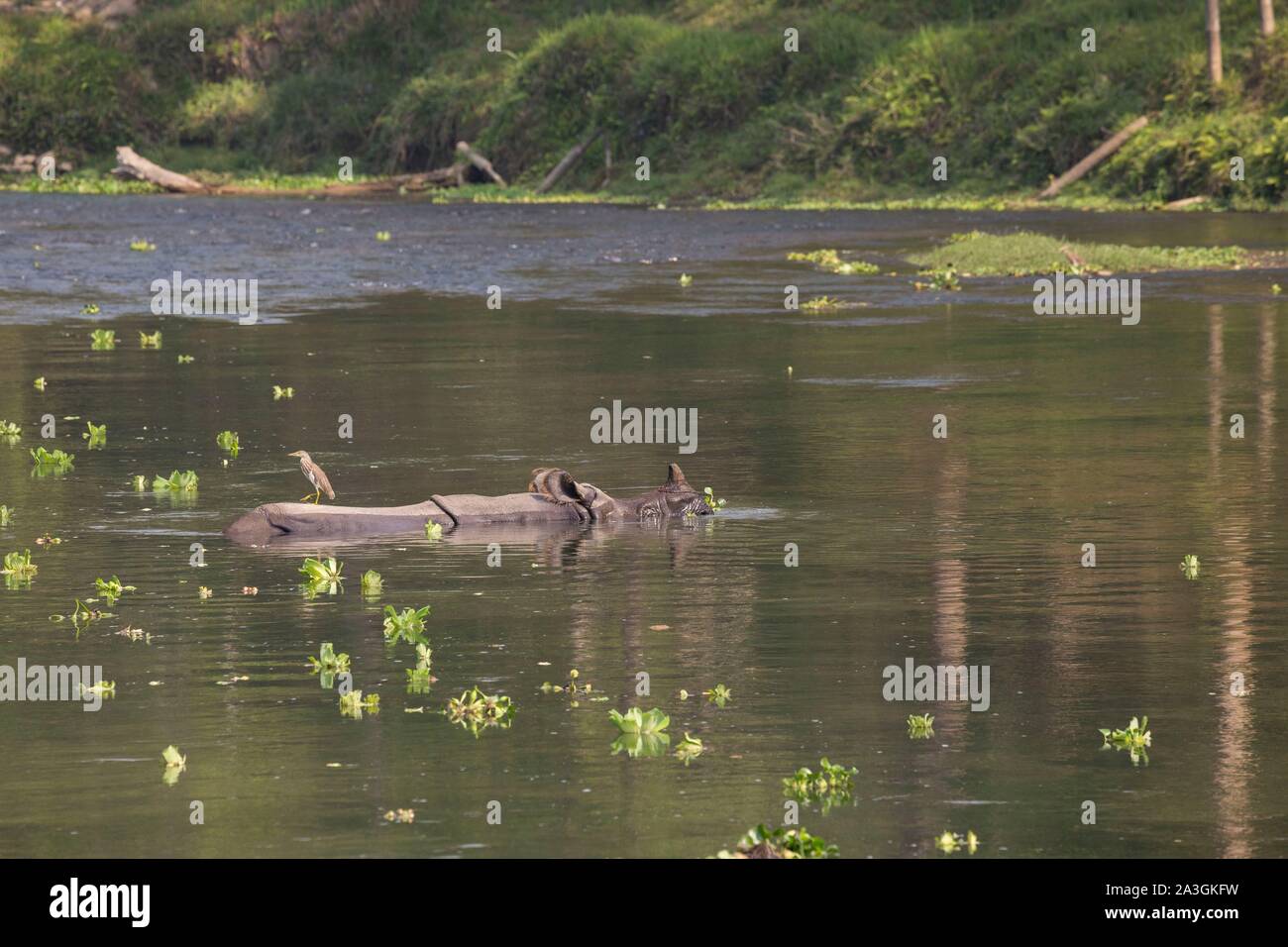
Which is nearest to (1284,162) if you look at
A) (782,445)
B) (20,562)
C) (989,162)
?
(989,162)

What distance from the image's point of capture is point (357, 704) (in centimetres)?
1245

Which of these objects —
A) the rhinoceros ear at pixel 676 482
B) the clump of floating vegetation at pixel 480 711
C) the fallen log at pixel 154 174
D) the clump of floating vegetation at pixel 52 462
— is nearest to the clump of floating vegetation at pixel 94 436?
the clump of floating vegetation at pixel 52 462

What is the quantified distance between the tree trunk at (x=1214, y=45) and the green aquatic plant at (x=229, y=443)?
46108 millimetres

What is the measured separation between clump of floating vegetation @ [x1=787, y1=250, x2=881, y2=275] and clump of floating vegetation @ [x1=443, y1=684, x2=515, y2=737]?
105 feet

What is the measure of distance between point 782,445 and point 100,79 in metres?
72.7

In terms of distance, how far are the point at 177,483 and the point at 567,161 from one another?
5672 cm

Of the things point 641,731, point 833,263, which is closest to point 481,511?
point 641,731

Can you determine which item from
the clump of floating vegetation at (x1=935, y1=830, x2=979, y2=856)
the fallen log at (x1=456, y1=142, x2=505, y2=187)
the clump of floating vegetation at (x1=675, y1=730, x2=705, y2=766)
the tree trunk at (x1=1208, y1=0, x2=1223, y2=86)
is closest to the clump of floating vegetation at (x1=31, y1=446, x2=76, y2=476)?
the clump of floating vegetation at (x1=675, y1=730, x2=705, y2=766)

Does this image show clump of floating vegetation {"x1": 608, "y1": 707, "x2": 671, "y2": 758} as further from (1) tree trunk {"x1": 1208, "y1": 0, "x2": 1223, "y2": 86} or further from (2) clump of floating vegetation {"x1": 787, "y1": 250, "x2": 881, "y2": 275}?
(1) tree trunk {"x1": 1208, "y1": 0, "x2": 1223, "y2": 86}

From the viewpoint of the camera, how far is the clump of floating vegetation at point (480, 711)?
12086mm

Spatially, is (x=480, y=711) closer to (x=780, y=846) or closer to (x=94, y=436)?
(x=780, y=846)

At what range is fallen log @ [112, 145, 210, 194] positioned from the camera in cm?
Result: 7750

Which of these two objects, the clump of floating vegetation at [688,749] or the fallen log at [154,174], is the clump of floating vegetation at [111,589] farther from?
the fallen log at [154,174]

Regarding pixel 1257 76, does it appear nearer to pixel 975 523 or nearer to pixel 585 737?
pixel 975 523
